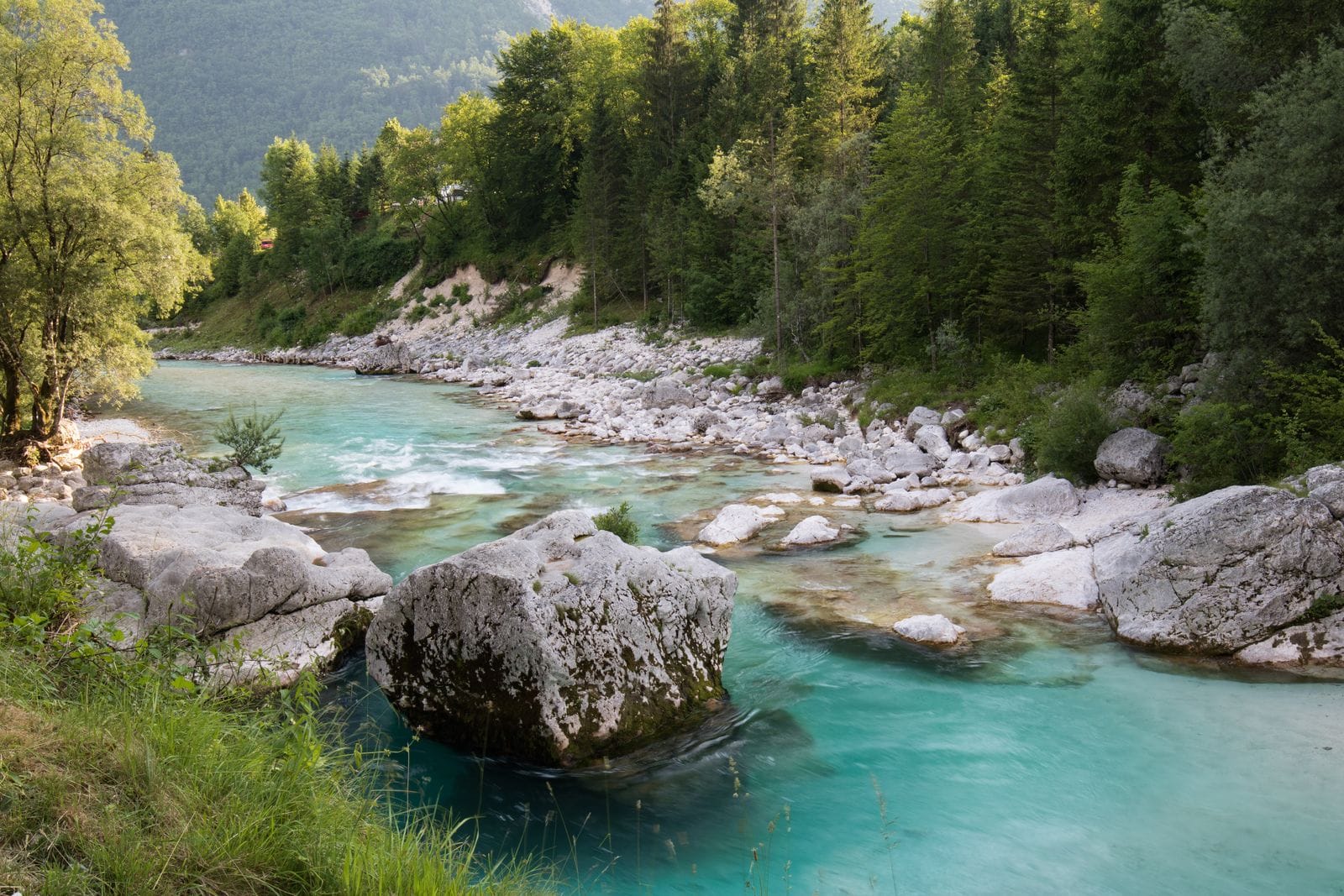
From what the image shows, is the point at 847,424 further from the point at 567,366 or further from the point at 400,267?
the point at 400,267

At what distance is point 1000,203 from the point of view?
23.5 m

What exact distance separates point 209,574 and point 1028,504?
12477mm

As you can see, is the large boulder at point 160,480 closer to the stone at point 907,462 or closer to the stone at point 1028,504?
the stone at point 1028,504

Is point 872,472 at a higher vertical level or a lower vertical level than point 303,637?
higher

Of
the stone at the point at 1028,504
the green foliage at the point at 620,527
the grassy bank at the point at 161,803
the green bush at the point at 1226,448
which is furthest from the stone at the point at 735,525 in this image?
the grassy bank at the point at 161,803

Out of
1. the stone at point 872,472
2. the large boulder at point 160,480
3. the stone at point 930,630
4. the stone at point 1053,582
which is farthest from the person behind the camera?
the stone at point 872,472

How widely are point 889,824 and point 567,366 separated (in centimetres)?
3669

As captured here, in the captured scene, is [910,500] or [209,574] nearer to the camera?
[209,574]

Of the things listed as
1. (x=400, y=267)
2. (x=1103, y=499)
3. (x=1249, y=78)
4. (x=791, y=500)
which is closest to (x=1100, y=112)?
(x=1249, y=78)

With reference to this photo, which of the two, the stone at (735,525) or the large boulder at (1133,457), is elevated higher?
the large boulder at (1133,457)

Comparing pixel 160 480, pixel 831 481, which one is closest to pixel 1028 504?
pixel 831 481

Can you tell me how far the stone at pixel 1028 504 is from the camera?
44.3 ft

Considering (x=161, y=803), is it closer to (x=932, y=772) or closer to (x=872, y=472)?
(x=932, y=772)

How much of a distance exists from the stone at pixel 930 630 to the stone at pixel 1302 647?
9.59 ft
